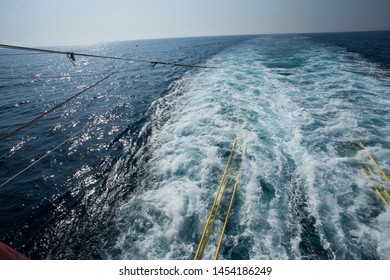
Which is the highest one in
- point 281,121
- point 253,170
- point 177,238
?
point 281,121

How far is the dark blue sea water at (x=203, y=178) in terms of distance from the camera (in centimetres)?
579

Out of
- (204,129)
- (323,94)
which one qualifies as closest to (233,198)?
(204,129)

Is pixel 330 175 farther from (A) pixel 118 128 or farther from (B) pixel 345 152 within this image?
(A) pixel 118 128

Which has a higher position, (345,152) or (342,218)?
(345,152)

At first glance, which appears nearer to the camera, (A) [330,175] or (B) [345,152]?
(A) [330,175]

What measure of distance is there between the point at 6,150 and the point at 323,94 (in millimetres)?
22807

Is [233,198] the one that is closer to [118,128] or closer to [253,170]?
[253,170]

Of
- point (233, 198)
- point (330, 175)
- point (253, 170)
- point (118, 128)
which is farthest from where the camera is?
point (118, 128)

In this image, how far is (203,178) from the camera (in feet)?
26.2

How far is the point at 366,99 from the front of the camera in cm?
1350

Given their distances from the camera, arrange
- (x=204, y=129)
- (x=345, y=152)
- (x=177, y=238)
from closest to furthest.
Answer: (x=177, y=238)
(x=345, y=152)
(x=204, y=129)

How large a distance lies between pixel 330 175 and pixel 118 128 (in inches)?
494

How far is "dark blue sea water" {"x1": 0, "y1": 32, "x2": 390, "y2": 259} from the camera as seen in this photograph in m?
5.79
